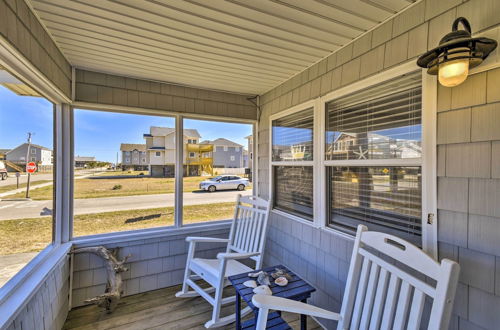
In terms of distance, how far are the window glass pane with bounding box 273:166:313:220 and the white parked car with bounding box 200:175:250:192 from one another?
22.3 inches

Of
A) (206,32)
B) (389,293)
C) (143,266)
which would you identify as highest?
(206,32)

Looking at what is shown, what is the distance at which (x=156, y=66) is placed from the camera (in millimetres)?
2369

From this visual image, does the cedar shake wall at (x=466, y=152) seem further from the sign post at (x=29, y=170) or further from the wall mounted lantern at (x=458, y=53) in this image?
the sign post at (x=29, y=170)

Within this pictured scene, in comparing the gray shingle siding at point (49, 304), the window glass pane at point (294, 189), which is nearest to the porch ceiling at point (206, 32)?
the window glass pane at point (294, 189)

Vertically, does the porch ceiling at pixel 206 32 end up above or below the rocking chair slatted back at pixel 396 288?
above

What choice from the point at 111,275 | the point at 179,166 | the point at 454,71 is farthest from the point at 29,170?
the point at 454,71

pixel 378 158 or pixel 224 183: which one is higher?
pixel 378 158

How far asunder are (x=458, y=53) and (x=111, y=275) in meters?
3.22

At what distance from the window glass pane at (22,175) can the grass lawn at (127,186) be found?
1.39 feet

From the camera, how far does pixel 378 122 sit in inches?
67.9

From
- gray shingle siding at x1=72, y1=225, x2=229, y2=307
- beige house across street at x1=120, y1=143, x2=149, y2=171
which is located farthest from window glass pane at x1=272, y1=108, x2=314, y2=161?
beige house across street at x1=120, y1=143, x2=149, y2=171

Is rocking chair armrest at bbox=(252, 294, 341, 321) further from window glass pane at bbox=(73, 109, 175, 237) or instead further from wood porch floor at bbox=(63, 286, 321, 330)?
window glass pane at bbox=(73, 109, 175, 237)

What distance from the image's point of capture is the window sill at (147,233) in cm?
248

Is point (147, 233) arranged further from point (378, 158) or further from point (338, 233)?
point (378, 158)
